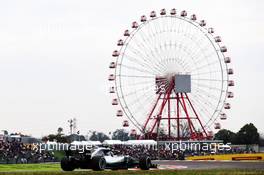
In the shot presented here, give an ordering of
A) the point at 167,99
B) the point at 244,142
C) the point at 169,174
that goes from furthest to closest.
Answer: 1. the point at 244,142
2. the point at 167,99
3. the point at 169,174

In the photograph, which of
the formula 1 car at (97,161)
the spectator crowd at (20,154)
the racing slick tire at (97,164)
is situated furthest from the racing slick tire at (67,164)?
the spectator crowd at (20,154)

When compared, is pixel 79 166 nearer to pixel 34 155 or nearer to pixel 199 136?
pixel 34 155

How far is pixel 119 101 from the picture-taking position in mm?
90188

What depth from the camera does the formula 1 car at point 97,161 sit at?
3450 cm

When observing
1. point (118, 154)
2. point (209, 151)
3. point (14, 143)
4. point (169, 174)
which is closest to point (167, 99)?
point (209, 151)

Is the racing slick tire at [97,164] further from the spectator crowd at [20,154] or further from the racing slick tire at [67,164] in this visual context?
the spectator crowd at [20,154]

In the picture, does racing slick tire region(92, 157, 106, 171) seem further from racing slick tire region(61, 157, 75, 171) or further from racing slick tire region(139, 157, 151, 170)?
racing slick tire region(139, 157, 151, 170)

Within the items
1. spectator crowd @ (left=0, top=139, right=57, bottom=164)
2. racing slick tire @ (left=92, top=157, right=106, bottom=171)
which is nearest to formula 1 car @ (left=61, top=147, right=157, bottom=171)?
racing slick tire @ (left=92, top=157, right=106, bottom=171)

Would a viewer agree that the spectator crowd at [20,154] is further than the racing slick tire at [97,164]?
Yes

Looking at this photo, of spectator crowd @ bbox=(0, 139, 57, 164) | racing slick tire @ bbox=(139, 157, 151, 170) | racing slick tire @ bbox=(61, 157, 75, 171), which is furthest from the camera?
spectator crowd @ bbox=(0, 139, 57, 164)

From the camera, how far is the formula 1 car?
34500 millimetres

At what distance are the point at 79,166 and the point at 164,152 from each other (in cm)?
4865

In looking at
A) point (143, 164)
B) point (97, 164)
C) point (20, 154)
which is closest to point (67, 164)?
point (97, 164)

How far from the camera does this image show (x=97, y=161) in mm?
34281
